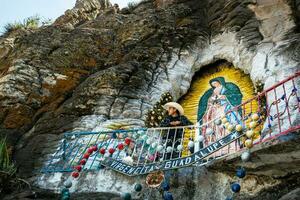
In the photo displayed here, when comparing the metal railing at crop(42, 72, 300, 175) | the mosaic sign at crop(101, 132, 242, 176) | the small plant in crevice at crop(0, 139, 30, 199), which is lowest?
the small plant in crevice at crop(0, 139, 30, 199)

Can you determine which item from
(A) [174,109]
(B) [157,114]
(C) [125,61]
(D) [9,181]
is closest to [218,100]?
(B) [157,114]

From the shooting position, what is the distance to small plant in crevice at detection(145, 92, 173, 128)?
1056 centimetres

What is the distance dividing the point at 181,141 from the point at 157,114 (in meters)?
2.56

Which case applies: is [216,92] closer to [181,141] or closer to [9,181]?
[181,141]

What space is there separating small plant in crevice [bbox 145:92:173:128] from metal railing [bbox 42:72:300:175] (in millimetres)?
600

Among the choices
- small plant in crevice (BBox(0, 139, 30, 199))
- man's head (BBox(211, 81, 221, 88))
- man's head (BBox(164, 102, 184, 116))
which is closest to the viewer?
small plant in crevice (BBox(0, 139, 30, 199))

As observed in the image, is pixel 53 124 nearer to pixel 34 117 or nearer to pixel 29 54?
pixel 34 117

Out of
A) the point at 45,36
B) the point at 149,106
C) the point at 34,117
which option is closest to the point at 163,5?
the point at 45,36

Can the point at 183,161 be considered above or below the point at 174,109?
below

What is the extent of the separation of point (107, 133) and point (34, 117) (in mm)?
2661

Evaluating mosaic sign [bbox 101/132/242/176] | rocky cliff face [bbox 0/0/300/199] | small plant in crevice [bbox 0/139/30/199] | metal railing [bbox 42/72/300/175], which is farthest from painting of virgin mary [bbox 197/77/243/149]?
small plant in crevice [bbox 0/139/30/199]

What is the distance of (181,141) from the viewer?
8320mm

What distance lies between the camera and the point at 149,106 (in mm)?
11180

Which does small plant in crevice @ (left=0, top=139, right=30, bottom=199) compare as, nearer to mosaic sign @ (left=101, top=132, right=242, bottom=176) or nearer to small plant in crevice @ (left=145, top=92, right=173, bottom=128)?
mosaic sign @ (left=101, top=132, right=242, bottom=176)
